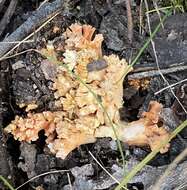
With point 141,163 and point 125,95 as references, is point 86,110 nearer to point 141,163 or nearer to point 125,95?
point 125,95

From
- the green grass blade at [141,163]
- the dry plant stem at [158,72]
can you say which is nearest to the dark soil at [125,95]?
the dry plant stem at [158,72]

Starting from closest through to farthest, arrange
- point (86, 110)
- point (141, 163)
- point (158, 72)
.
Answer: point (141, 163) < point (86, 110) < point (158, 72)

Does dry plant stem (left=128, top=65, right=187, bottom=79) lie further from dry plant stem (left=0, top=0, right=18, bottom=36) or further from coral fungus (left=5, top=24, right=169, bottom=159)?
dry plant stem (left=0, top=0, right=18, bottom=36)

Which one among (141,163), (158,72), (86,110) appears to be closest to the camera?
(141,163)

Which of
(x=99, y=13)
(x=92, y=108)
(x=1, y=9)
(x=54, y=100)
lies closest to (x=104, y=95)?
(x=92, y=108)

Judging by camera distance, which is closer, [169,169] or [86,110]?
[169,169]

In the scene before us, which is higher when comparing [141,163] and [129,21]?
[129,21]

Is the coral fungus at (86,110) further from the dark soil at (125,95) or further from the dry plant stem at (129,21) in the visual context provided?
the dry plant stem at (129,21)

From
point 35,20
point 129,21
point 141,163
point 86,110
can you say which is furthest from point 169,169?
point 35,20
